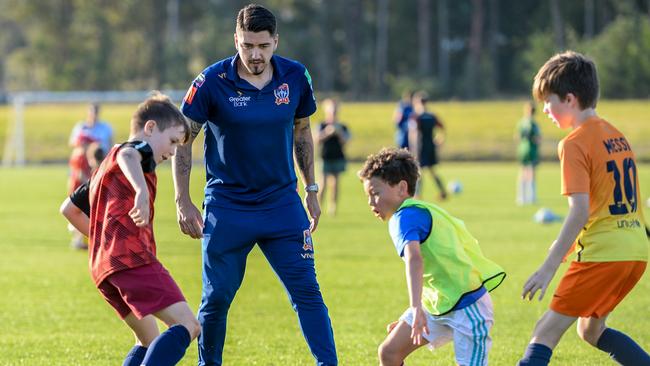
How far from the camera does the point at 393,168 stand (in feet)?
18.6

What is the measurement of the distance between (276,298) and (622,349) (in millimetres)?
5555

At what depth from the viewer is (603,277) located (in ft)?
18.0

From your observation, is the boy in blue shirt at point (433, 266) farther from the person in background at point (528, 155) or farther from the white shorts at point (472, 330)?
the person in background at point (528, 155)

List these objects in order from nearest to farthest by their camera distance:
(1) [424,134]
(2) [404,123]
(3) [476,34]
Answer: (1) [424,134] < (2) [404,123] < (3) [476,34]

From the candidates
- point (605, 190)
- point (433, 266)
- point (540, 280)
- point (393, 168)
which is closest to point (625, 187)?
point (605, 190)

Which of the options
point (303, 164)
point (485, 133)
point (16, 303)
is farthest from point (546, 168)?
point (303, 164)

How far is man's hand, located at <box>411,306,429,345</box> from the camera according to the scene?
535 centimetres

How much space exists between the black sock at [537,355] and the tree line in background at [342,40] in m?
61.2

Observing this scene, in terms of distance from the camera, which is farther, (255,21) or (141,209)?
(255,21)

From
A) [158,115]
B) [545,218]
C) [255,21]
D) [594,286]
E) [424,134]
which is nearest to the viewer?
[594,286]

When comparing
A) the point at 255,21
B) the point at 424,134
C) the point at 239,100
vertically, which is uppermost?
the point at 255,21

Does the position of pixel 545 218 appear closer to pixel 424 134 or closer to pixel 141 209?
pixel 424 134

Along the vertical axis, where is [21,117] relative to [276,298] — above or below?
below

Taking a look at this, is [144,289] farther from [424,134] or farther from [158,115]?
[424,134]
